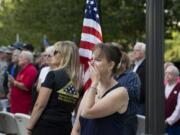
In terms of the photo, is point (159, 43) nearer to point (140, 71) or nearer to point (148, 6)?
point (148, 6)

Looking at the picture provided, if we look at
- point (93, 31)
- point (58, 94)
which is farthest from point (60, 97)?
point (93, 31)

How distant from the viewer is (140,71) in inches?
362

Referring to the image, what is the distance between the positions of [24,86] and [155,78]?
19.8ft

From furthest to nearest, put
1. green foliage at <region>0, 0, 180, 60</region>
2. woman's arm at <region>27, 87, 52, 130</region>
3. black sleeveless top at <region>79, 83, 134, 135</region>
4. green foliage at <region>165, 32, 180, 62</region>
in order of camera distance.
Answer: green foliage at <region>165, 32, 180, 62</region>
green foliage at <region>0, 0, 180, 60</region>
woman's arm at <region>27, 87, 52, 130</region>
black sleeveless top at <region>79, 83, 134, 135</region>

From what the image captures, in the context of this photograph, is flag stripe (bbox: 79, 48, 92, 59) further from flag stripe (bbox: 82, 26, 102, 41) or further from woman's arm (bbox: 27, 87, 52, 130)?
woman's arm (bbox: 27, 87, 52, 130)

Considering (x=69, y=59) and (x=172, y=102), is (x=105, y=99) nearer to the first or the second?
(x=69, y=59)

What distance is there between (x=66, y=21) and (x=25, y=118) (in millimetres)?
18495

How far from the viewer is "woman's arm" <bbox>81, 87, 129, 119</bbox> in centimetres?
465

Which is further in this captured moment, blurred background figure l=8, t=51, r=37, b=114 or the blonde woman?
blurred background figure l=8, t=51, r=37, b=114

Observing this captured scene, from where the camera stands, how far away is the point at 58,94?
640cm

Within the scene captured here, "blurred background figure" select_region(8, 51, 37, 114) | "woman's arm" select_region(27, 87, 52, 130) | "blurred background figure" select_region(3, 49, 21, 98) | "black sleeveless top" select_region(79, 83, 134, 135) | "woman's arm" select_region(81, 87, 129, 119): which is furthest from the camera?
"blurred background figure" select_region(3, 49, 21, 98)

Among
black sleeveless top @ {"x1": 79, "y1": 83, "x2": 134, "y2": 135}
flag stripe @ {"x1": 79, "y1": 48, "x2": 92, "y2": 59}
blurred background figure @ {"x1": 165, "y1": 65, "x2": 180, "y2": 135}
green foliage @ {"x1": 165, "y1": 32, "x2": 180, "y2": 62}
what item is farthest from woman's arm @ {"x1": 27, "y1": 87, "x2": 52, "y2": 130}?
green foliage @ {"x1": 165, "y1": 32, "x2": 180, "y2": 62}

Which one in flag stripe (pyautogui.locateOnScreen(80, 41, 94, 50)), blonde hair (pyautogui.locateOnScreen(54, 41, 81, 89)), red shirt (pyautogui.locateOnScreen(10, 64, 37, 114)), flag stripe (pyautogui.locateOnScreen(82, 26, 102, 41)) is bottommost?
red shirt (pyautogui.locateOnScreen(10, 64, 37, 114))

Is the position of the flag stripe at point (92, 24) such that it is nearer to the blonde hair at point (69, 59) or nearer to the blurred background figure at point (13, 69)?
the blonde hair at point (69, 59)
